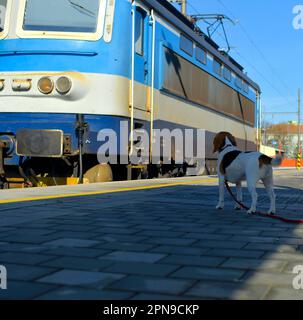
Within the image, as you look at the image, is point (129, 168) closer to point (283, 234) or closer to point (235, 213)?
point (235, 213)

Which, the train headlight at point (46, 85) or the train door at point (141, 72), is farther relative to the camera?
the train door at point (141, 72)

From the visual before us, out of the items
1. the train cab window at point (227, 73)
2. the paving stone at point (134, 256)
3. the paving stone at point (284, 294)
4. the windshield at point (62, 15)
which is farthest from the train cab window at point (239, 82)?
the paving stone at point (284, 294)

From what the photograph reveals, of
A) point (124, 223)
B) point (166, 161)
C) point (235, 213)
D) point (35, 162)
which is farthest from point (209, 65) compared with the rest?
point (124, 223)

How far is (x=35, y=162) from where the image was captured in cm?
924

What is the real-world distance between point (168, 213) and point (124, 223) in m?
1.04

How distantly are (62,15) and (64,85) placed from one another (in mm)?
1226

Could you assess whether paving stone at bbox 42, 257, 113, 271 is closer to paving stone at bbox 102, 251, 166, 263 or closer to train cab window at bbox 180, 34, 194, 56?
paving stone at bbox 102, 251, 166, 263

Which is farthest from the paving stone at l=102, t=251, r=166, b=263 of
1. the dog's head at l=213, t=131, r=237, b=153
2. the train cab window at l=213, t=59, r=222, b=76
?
the train cab window at l=213, t=59, r=222, b=76

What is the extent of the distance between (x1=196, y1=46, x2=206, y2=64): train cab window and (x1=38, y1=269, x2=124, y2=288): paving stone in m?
11.0

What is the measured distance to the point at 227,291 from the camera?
2885 millimetres

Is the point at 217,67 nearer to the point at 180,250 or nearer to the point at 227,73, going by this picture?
the point at 227,73

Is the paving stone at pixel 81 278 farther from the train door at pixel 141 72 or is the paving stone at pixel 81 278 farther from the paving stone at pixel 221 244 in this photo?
the train door at pixel 141 72

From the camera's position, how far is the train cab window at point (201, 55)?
44.5 feet

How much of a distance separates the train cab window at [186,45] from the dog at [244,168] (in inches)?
229
